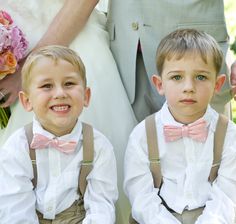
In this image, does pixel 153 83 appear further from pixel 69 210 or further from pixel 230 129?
pixel 69 210

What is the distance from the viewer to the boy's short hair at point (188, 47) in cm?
355

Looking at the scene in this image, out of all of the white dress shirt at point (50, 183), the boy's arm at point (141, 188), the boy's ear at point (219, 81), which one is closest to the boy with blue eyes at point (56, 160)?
the white dress shirt at point (50, 183)

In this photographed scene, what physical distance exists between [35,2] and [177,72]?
107 cm

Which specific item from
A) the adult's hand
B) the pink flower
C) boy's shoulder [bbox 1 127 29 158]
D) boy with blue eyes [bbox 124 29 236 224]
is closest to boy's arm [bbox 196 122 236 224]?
boy with blue eyes [bbox 124 29 236 224]

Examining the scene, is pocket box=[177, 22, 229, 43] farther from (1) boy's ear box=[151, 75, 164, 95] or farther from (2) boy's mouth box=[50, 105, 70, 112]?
(2) boy's mouth box=[50, 105, 70, 112]

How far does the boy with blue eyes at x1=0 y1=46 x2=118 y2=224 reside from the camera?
A: 11.2 feet

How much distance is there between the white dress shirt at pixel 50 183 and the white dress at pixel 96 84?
435 millimetres

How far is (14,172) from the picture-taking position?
134 inches

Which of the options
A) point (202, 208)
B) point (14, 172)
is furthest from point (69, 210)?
point (202, 208)

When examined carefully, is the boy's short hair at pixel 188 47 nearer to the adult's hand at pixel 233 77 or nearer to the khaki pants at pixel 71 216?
the adult's hand at pixel 233 77

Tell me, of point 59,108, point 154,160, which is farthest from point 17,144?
point 154,160

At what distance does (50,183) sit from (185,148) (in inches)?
29.9

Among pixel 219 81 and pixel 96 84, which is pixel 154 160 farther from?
pixel 96 84

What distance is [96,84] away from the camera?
13.1 feet
